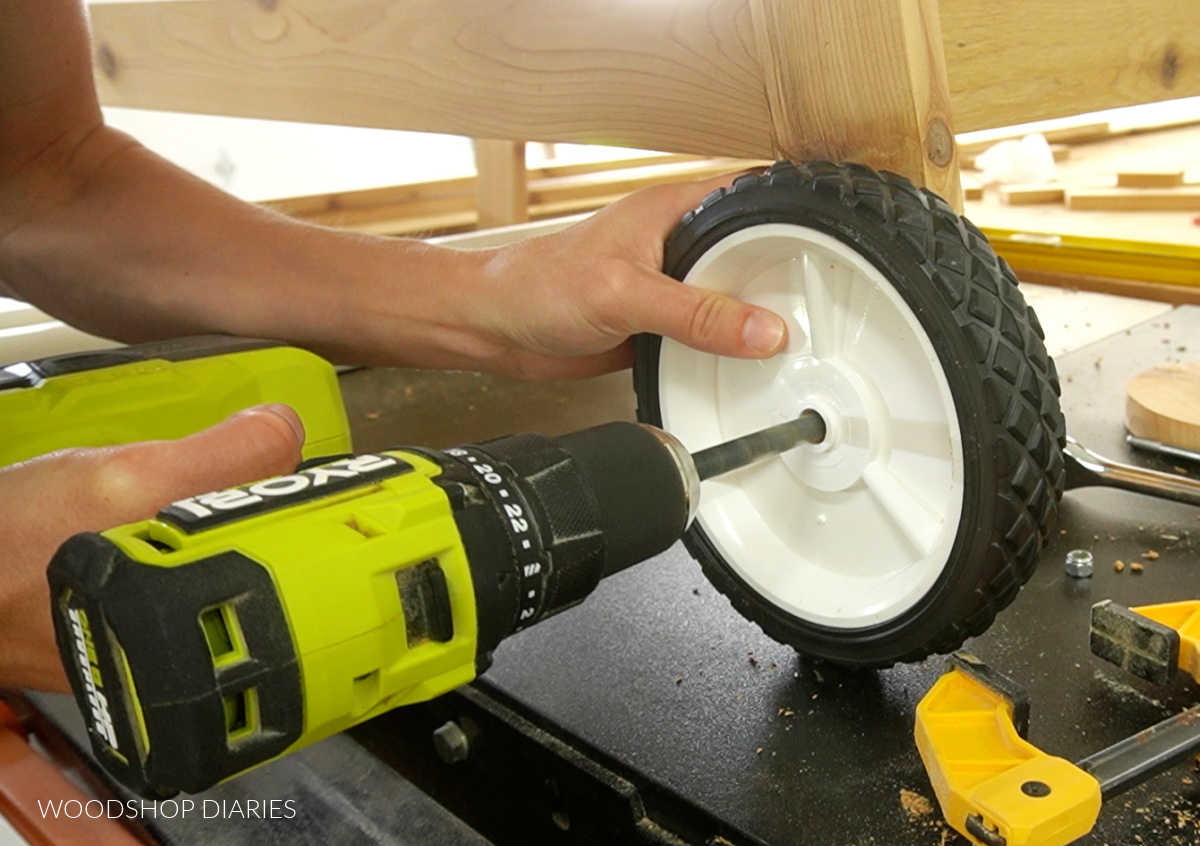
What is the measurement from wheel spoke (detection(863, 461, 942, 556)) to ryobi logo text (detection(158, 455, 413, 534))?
323 millimetres

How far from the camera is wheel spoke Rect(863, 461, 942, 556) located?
633 mm

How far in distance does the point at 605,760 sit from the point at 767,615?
155mm

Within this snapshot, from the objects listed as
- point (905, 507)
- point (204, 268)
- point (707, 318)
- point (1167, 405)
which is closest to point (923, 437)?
→ point (905, 507)

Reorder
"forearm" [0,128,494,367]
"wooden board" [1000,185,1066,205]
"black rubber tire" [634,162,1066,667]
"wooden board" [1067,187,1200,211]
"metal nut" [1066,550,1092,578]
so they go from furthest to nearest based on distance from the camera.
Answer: "wooden board" [1000,185,1066,205]
"wooden board" [1067,187,1200,211]
"forearm" [0,128,494,367]
"metal nut" [1066,550,1092,578]
"black rubber tire" [634,162,1066,667]

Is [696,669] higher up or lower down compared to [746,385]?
lower down

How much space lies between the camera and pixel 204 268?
955 millimetres

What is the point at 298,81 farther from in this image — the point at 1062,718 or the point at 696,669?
the point at 1062,718

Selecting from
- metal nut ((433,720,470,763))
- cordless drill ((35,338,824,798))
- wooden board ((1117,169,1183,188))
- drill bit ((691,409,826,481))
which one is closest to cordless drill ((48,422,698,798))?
cordless drill ((35,338,824,798))

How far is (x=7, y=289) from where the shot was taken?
1.07 meters

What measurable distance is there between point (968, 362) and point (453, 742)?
43 cm

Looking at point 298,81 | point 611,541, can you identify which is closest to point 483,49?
point 298,81

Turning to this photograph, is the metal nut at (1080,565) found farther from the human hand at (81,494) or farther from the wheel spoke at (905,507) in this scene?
the human hand at (81,494)

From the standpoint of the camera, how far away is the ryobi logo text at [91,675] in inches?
15.8

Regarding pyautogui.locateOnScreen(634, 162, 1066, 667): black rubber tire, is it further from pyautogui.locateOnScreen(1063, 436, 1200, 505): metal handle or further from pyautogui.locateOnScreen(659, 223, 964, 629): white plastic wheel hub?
pyautogui.locateOnScreen(1063, 436, 1200, 505): metal handle
